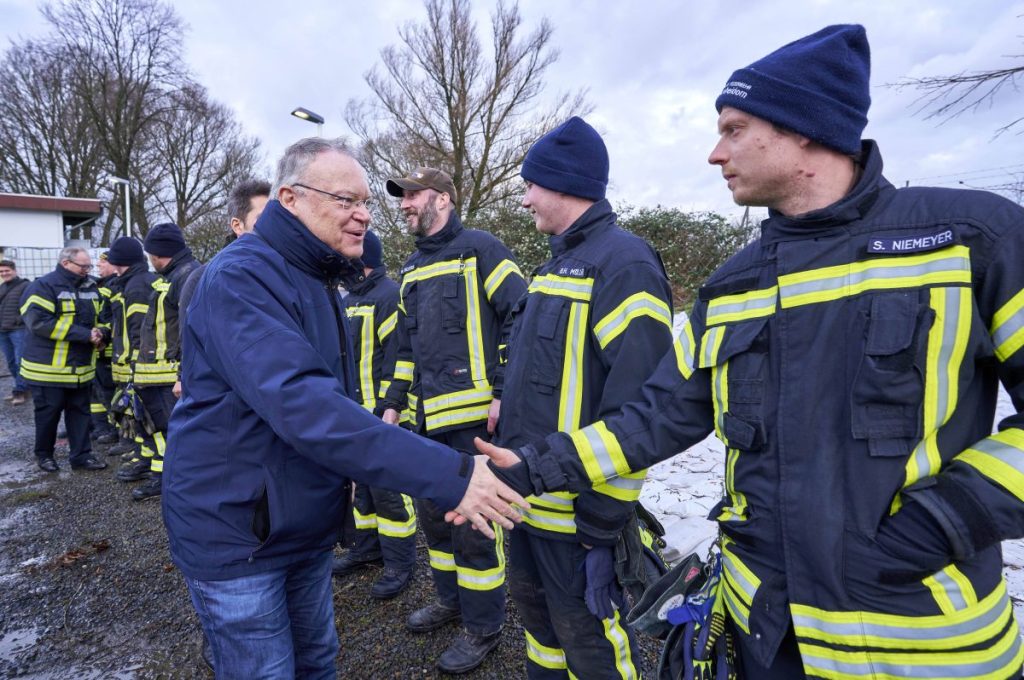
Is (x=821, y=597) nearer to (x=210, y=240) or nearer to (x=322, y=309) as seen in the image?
(x=322, y=309)

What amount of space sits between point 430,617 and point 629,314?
7.56ft

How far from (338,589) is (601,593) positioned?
2.42m

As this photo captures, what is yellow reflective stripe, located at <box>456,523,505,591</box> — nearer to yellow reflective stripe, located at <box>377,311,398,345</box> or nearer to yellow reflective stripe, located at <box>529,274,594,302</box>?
yellow reflective stripe, located at <box>529,274,594,302</box>

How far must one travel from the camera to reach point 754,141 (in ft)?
5.04

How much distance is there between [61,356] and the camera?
244 inches

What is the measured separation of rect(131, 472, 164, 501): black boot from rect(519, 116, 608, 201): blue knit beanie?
5121 millimetres

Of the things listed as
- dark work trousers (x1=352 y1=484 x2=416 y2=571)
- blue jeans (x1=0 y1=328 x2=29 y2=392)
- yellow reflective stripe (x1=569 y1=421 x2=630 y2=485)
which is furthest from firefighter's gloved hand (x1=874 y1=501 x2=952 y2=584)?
blue jeans (x1=0 y1=328 x2=29 y2=392)

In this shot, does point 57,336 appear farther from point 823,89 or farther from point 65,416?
point 823,89

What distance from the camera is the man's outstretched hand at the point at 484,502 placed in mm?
1831

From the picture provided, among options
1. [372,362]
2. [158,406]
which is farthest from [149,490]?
[372,362]

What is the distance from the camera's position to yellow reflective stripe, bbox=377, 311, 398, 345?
4.18 metres

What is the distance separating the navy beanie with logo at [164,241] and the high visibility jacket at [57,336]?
7.03 ft

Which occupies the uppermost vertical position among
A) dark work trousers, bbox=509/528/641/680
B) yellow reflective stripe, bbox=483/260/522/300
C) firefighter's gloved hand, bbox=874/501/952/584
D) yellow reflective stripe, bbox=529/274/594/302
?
yellow reflective stripe, bbox=483/260/522/300

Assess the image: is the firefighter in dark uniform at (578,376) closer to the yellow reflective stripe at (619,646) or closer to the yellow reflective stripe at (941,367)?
the yellow reflective stripe at (619,646)
